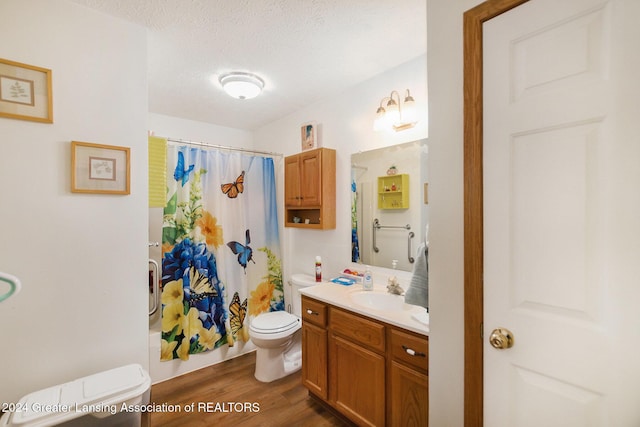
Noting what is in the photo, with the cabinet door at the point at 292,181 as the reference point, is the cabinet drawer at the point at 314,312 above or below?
below

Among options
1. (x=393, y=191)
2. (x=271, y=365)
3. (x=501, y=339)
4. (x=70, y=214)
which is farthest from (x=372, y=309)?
(x=70, y=214)

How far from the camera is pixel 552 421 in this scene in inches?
34.3

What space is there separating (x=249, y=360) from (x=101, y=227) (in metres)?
1.96

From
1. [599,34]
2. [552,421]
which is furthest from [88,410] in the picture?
[599,34]

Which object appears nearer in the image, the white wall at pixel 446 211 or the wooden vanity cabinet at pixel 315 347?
the white wall at pixel 446 211

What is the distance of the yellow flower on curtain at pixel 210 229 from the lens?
2639 millimetres

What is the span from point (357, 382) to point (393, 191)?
130 cm

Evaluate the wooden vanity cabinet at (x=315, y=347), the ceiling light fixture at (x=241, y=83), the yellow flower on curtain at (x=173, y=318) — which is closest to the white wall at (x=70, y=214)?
the ceiling light fixture at (x=241, y=83)

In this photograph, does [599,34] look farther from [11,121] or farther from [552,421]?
[11,121]

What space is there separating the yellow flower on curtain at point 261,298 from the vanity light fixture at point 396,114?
1960mm

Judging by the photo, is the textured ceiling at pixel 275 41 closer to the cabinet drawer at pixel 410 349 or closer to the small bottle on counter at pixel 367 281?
the small bottle on counter at pixel 367 281

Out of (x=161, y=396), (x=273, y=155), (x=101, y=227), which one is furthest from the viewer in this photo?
(x=273, y=155)

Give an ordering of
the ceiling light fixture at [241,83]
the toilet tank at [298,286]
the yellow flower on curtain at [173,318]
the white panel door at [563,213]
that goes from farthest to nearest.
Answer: the toilet tank at [298,286], the yellow flower on curtain at [173,318], the ceiling light fixture at [241,83], the white panel door at [563,213]

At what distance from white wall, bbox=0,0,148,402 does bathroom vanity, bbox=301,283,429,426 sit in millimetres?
1065
